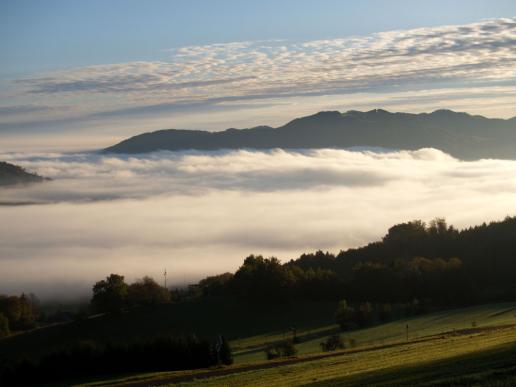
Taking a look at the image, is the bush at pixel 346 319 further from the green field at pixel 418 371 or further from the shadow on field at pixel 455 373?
the shadow on field at pixel 455 373

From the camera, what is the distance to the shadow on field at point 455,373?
19562 millimetres

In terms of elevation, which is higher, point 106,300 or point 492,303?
point 106,300

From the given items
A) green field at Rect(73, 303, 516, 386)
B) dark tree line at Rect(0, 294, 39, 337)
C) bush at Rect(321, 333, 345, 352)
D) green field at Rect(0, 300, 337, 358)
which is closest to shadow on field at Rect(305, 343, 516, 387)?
green field at Rect(73, 303, 516, 386)

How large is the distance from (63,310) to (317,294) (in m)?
45.9

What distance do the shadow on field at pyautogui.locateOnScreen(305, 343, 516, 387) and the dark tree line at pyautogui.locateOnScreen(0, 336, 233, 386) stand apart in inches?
1187

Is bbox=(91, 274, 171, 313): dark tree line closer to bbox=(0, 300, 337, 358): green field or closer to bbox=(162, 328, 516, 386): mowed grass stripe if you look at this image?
bbox=(0, 300, 337, 358): green field

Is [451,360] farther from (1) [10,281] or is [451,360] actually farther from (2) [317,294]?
(1) [10,281]

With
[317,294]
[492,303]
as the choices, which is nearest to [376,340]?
[492,303]

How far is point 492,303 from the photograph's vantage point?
82.8 metres

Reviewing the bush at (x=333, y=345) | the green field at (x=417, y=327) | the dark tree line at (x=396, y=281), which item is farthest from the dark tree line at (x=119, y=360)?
the dark tree line at (x=396, y=281)

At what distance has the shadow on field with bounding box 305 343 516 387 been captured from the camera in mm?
19562

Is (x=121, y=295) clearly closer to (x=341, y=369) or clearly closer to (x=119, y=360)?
(x=119, y=360)

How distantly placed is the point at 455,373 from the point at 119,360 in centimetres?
4050

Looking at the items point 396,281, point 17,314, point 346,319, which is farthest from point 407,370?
point 17,314
